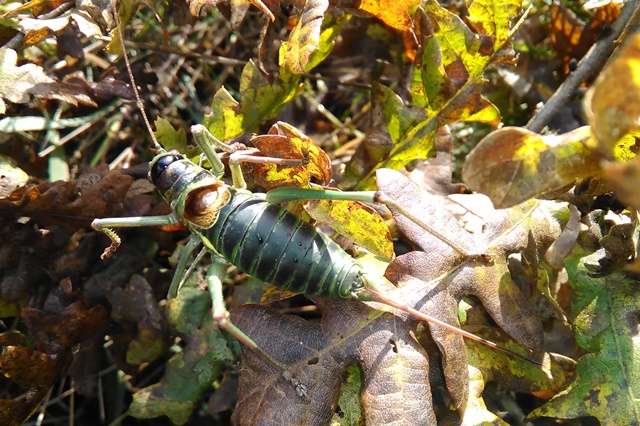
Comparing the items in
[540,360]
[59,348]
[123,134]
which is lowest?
[59,348]

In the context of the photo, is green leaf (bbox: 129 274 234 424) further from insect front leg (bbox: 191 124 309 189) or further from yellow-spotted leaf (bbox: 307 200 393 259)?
yellow-spotted leaf (bbox: 307 200 393 259)

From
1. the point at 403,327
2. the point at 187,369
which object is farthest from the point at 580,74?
the point at 187,369

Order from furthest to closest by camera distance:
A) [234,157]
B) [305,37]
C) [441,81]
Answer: [441,81], [234,157], [305,37]

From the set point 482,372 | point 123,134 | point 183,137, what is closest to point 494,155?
point 482,372

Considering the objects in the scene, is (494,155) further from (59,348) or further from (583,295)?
(59,348)

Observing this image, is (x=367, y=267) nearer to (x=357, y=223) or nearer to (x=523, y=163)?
(x=357, y=223)

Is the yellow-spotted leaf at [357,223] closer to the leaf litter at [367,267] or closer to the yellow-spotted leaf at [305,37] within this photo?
the leaf litter at [367,267]
